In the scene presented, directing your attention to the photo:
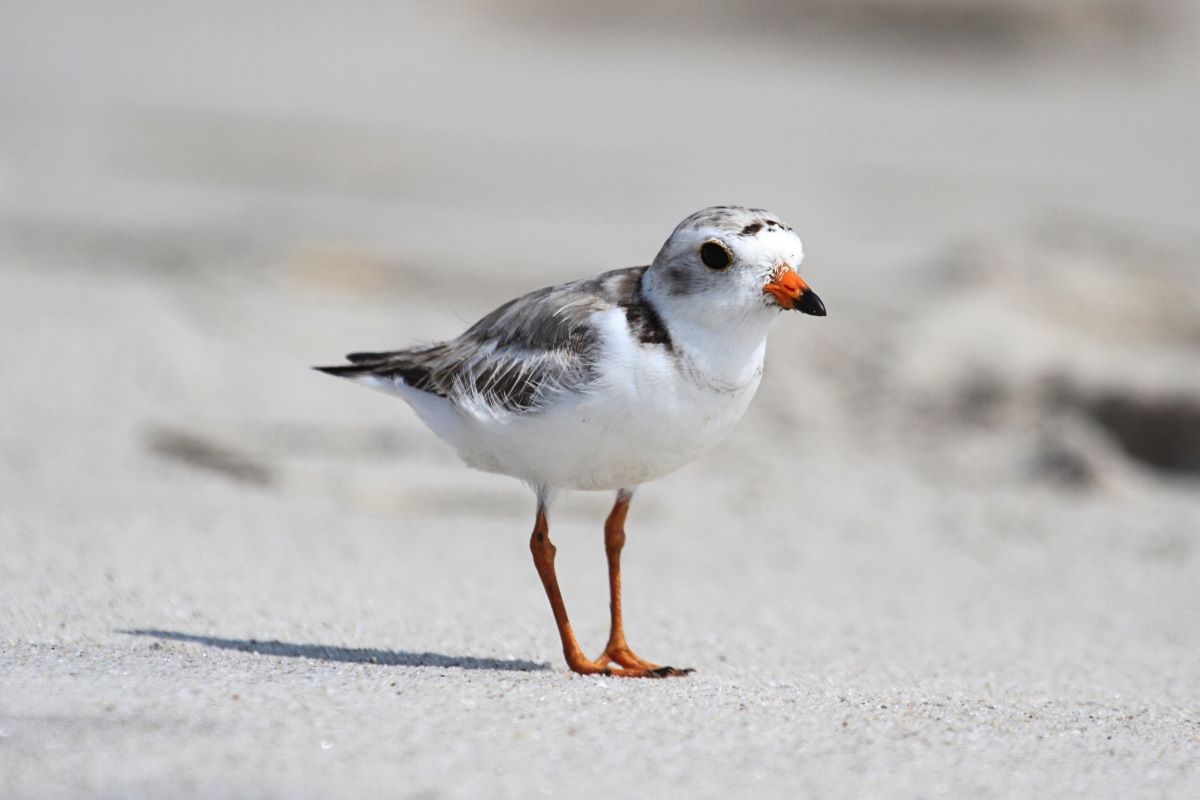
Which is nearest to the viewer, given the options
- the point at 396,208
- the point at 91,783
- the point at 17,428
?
the point at 91,783

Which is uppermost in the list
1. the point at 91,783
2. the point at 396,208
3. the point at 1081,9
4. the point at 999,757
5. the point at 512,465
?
the point at 1081,9

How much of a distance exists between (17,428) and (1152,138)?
16.7 meters

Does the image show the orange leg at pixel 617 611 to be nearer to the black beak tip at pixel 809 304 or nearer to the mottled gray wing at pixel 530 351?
the mottled gray wing at pixel 530 351

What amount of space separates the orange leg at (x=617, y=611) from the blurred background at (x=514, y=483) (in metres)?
0.28

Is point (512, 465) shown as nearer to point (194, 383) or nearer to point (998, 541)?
point (998, 541)

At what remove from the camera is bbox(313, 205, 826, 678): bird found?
442 cm

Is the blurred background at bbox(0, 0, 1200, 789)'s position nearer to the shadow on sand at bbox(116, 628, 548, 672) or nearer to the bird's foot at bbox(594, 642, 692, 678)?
the shadow on sand at bbox(116, 628, 548, 672)

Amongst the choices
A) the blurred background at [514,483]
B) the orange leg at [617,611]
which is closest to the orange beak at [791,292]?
the orange leg at [617,611]

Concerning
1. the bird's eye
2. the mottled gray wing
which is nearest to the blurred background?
the mottled gray wing

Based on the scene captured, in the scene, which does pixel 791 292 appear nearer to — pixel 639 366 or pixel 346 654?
pixel 639 366

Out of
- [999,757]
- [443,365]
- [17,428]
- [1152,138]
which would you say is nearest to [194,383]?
[17,428]

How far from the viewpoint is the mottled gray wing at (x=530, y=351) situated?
452cm

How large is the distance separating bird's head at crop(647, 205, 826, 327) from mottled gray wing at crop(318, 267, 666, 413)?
139 millimetres

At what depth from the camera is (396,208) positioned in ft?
44.8
